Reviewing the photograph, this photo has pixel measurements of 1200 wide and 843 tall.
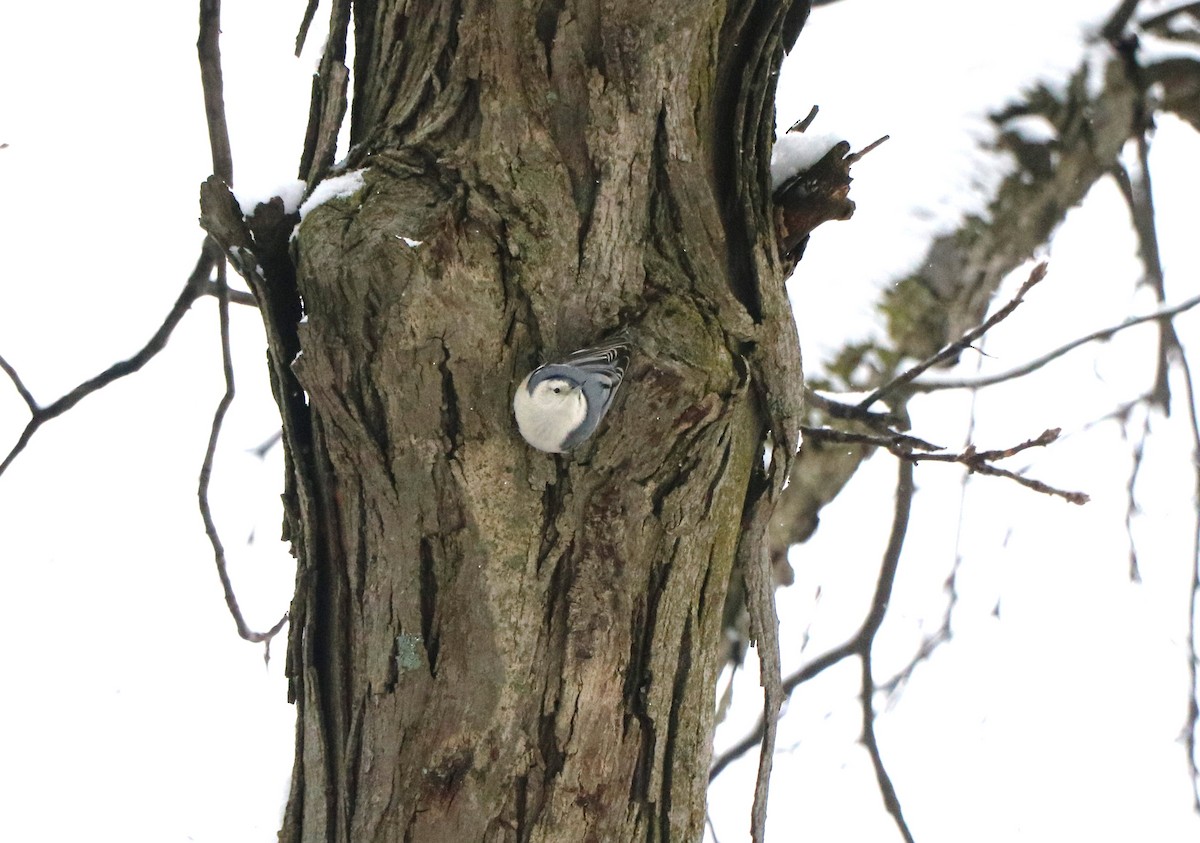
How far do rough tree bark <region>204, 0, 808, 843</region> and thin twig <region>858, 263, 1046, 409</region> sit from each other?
1.91ft

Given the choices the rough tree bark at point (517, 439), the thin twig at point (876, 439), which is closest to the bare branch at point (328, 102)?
the rough tree bark at point (517, 439)

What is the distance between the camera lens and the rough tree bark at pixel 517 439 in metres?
1.04

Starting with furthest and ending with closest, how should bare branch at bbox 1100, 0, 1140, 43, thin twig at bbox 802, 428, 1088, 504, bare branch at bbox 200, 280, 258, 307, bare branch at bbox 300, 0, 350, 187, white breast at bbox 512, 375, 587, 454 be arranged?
1. bare branch at bbox 1100, 0, 1140, 43
2. bare branch at bbox 200, 280, 258, 307
3. thin twig at bbox 802, 428, 1088, 504
4. bare branch at bbox 300, 0, 350, 187
5. white breast at bbox 512, 375, 587, 454

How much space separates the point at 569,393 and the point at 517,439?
73mm

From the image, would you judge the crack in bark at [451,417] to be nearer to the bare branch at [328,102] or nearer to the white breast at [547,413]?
the white breast at [547,413]

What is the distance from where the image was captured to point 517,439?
3.46 feet

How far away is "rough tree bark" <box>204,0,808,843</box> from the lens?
3.41 ft

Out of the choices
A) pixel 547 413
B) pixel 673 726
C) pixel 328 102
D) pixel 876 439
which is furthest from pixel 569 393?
pixel 876 439

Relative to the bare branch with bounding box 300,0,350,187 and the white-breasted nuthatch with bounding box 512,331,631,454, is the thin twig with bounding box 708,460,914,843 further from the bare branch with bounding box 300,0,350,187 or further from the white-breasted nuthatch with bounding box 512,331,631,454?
the bare branch with bounding box 300,0,350,187

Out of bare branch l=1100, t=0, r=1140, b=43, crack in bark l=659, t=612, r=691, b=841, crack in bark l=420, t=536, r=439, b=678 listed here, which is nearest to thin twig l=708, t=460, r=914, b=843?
bare branch l=1100, t=0, r=1140, b=43

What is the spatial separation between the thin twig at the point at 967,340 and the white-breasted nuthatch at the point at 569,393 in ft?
2.58

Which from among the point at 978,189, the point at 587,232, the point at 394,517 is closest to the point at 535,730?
the point at 394,517

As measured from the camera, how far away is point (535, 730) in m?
1.03

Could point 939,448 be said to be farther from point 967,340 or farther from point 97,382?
point 97,382
